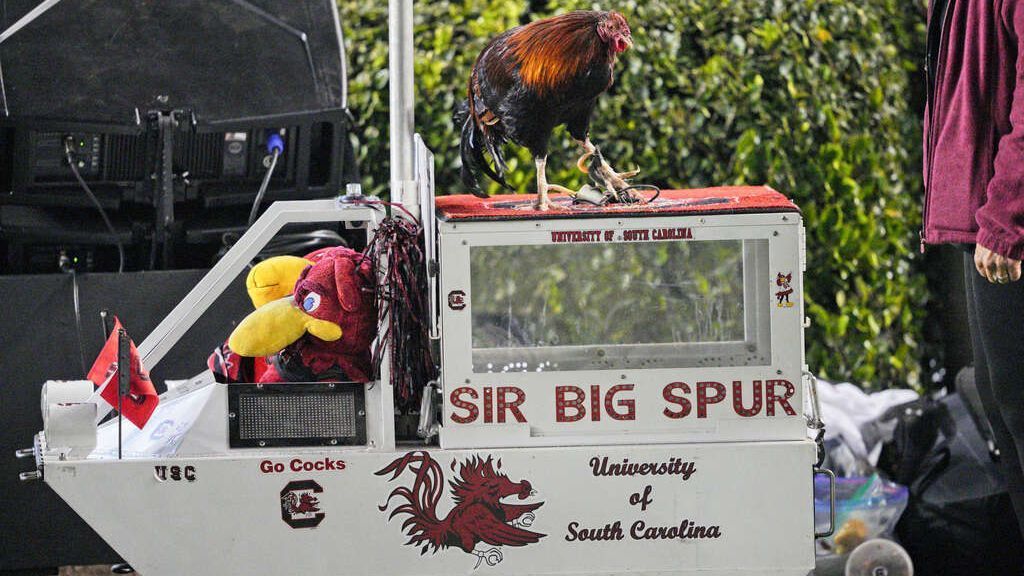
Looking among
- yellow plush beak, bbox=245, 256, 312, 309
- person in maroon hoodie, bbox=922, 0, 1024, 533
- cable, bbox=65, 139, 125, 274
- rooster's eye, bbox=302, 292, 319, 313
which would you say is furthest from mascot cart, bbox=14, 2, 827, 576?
cable, bbox=65, 139, 125, 274

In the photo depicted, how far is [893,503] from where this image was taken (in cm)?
453

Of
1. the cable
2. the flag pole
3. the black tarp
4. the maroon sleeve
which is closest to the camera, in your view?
the maroon sleeve

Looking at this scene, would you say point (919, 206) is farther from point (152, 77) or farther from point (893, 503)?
point (152, 77)

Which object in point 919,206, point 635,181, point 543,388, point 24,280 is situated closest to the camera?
point 543,388

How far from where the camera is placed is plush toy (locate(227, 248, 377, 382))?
3391mm

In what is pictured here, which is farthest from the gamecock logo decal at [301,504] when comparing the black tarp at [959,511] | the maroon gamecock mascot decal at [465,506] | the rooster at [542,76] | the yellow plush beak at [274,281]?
the black tarp at [959,511]

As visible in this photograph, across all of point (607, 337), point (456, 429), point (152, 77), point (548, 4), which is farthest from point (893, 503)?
point (152, 77)

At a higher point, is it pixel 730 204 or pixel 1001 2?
pixel 1001 2

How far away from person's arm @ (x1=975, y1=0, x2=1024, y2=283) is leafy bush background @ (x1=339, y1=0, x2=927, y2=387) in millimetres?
2289

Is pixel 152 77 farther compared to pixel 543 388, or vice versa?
pixel 152 77

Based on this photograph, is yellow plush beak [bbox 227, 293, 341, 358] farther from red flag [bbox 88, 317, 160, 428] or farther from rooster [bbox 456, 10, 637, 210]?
rooster [bbox 456, 10, 637, 210]

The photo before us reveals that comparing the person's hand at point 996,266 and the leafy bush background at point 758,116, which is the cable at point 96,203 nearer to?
the leafy bush background at point 758,116

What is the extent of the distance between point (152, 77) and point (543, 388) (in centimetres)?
183

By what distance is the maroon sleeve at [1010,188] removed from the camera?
10.1ft
